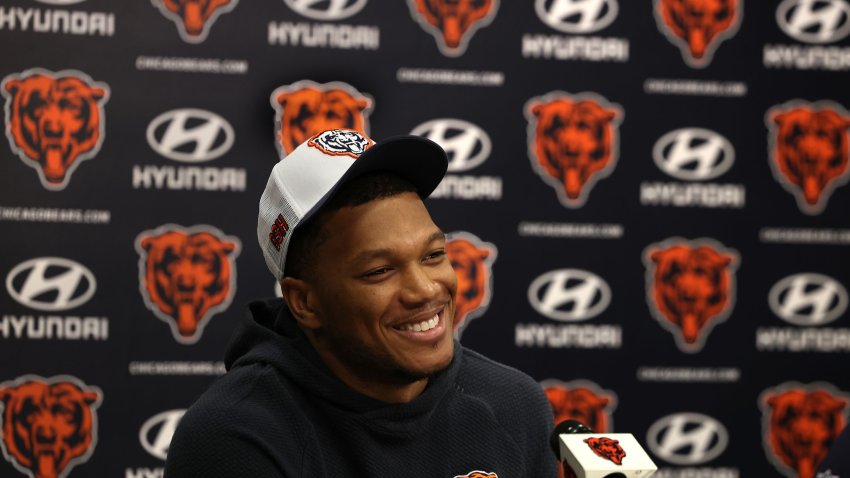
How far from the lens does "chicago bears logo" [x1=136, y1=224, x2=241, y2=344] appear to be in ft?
8.69

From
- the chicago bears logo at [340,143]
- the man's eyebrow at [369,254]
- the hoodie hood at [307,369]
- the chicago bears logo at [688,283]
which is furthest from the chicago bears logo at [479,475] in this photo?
the chicago bears logo at [688,283]

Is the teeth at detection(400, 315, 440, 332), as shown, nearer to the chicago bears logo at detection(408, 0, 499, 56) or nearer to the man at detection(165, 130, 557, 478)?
the man at detection(165, 130, 557, 478)

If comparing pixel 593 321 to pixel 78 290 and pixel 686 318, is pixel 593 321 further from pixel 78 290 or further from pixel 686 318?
pixel 78 290

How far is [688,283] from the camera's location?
2.86 m

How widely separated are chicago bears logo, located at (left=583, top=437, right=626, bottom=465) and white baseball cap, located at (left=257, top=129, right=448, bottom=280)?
493mm

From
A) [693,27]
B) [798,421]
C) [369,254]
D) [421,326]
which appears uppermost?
[693,27]

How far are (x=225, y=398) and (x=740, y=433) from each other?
2.15 m

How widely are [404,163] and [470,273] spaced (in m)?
1.47

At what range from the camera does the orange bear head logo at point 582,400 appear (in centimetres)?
282

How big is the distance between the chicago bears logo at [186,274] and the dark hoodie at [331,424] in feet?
4.08

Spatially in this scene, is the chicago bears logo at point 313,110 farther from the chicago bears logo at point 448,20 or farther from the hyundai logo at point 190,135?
the chicago bears logo at point 448,20

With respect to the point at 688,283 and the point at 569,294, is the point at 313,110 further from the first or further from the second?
the point at 688,283

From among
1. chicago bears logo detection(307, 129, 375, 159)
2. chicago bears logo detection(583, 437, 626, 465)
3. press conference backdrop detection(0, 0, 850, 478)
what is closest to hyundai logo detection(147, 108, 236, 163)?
press conference backdrop detection(0, 0, 850, 478)

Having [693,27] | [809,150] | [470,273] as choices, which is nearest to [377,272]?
[470,273]
